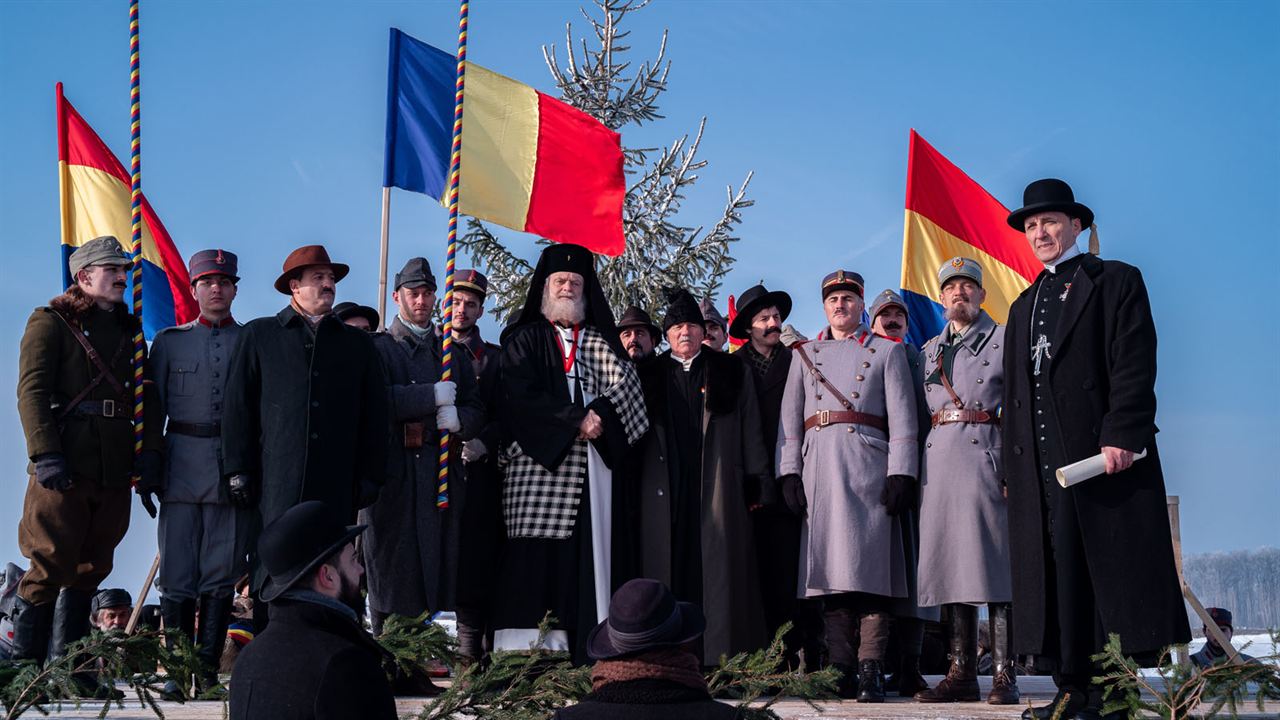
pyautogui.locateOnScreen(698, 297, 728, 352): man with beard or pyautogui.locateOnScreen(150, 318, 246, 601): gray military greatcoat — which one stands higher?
pyautogui.locateOnScreen(698, 297, 728, 352): man with beard

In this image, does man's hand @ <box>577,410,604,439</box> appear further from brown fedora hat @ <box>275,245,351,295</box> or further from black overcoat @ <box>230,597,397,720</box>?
black overcoat @ <box>230,597,397,720</box>

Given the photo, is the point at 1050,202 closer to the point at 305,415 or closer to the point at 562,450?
the point at 562,450

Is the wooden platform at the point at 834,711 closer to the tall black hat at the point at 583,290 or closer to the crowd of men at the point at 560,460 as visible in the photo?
the crowd of men at the point at 560,460

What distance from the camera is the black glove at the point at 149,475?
22.8 ft

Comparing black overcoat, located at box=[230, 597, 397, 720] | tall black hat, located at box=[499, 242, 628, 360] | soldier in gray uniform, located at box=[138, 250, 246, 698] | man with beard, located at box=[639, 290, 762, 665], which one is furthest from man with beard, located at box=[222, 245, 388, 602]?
black overcoat, located at box=[230, 597, 397, 720]

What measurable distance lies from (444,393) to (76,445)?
1.82m

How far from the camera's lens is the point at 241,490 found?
21.9 ft

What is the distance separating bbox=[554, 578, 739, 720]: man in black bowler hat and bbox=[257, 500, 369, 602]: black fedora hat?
768 mm

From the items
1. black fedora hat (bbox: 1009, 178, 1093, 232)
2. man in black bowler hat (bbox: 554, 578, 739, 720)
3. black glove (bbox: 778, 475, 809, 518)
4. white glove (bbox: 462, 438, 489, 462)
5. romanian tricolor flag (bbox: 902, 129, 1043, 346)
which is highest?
romanian tricolor flag (bbox: 902, 129, 1043, 346)

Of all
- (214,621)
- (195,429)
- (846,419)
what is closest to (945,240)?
(846,419)

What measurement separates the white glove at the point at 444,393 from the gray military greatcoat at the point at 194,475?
111 cm

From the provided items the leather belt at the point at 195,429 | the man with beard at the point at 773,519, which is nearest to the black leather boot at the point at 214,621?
the leather belt at the point at 195,429

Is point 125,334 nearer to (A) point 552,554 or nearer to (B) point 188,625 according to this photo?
(B) point 188,625

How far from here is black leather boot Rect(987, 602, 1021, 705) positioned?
630 centimetres
